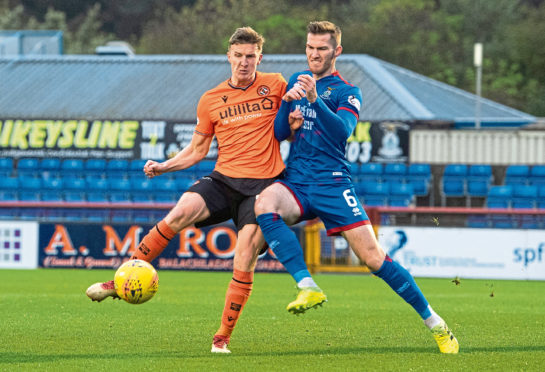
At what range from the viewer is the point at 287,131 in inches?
307

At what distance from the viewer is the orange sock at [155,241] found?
312 inches

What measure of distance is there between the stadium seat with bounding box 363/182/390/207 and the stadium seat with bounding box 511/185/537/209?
285cm

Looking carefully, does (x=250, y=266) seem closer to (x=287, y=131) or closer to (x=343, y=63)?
(x=287, y=131)

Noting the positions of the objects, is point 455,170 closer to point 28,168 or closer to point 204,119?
point 28,168

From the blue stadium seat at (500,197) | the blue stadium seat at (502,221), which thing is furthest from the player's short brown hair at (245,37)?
the blue stadium seat at (500,197)

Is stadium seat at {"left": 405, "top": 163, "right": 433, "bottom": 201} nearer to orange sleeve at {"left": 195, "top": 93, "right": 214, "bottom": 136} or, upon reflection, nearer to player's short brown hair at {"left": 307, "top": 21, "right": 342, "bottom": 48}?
orange sleeve at {"left": 195, "top": 93, "right": 214, "bottom": 136}

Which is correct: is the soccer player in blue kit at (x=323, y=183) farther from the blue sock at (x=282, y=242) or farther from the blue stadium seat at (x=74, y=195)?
the blue stadium seat at (x=74, y=195)

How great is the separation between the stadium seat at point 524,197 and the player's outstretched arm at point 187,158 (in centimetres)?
1713

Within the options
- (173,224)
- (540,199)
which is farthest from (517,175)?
(173,224)

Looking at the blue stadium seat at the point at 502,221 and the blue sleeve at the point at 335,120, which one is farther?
the blue stadium seat at the point at 502,221

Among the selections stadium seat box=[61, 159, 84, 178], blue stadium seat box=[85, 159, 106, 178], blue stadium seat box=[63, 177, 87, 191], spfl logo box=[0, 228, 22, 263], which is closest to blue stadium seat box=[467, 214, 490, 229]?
spfl logo box=[0, 228, 22, 263]

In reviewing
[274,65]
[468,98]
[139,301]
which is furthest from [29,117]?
[139,301]

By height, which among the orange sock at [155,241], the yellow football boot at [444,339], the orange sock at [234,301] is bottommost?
the yellow football boot at [444,339]

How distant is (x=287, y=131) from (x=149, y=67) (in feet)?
92.1
